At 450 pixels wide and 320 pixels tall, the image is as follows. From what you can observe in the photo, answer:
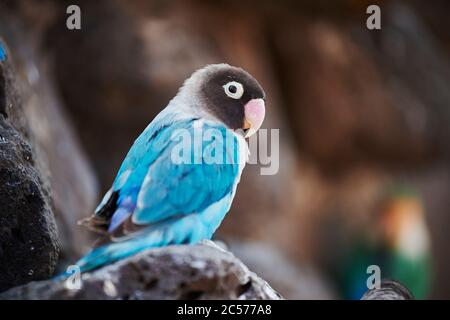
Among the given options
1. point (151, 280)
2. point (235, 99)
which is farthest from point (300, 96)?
point (151, 280)

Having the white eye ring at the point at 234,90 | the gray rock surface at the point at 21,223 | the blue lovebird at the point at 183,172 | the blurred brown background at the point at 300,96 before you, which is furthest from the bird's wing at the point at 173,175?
the blurred brown background at the point at 300,96

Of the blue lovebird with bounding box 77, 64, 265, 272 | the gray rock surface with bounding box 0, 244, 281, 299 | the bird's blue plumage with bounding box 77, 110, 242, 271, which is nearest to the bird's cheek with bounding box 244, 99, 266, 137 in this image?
the blue lovebird with bounding box 77, 64, 265, 272

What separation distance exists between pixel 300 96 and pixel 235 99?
7118 millimetres

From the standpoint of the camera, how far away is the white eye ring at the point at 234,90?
3.91 metres

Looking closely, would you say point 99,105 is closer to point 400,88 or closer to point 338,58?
point 338,58

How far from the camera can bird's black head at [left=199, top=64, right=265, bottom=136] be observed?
3920 millimetres

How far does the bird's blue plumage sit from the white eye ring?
0.29 m

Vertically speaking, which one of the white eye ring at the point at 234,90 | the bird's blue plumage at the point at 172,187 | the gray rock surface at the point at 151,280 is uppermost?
the white eye ring at the point at 234,90

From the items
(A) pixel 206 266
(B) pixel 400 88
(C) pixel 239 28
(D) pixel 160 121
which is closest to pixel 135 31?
(C) pixel 239 28

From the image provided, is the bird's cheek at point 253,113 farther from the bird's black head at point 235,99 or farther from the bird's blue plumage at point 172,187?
the bird's blue plumage at point 172,187

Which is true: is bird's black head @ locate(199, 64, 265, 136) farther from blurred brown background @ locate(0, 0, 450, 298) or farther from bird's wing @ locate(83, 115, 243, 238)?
blurred brown background @ locate(0, 0, 450, 298)

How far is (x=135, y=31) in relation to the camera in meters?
8.77

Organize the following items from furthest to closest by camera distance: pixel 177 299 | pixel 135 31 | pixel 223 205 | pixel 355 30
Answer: pixel 355 30 → pixel 135 31 → pixel 223 205 → pixel 177 299
